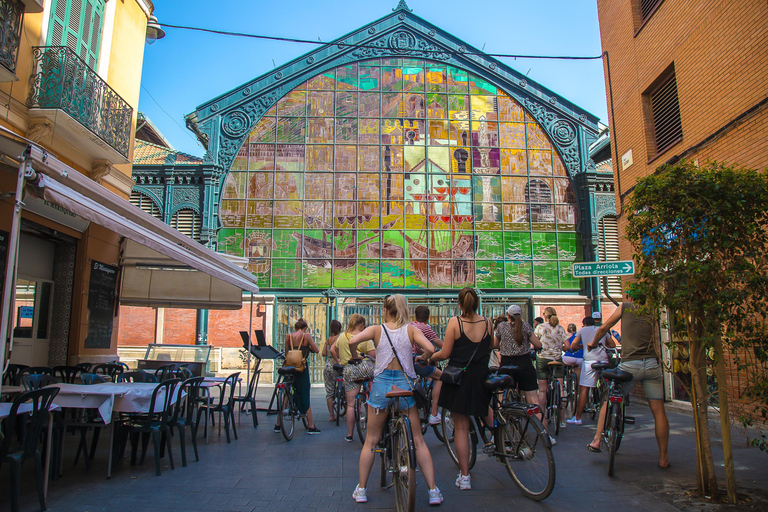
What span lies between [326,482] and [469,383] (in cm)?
187

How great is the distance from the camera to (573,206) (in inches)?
773

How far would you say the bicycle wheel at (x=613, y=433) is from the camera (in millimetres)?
5441

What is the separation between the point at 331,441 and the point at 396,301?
3879mm

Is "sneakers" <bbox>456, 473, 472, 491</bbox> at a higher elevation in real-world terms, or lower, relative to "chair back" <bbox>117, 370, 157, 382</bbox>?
lower

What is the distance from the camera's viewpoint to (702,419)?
4.88 m

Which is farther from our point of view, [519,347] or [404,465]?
[519,347]

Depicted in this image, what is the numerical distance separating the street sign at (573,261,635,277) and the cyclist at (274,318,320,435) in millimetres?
4940

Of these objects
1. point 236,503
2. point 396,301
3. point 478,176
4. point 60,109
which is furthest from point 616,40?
point 236,503

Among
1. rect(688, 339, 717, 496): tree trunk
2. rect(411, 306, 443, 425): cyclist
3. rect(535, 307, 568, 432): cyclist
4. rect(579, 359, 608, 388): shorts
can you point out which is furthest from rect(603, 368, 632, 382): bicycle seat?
rect(535, 307, 568, 432): cyclist

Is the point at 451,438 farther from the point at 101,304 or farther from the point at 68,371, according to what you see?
the point at 101,304

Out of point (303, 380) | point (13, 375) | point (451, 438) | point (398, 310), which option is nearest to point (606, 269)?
point (451, 438)

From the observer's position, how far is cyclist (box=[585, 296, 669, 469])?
5707 mm

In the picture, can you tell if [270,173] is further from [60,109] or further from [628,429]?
[628,429]

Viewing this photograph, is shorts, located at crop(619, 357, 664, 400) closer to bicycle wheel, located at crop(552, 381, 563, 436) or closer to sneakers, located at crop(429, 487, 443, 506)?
bicycle wheel, located at crop(552, 381, 563, 436)
